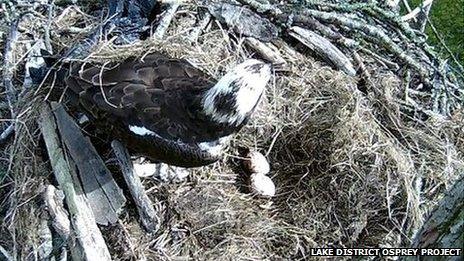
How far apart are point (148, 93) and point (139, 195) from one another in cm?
48

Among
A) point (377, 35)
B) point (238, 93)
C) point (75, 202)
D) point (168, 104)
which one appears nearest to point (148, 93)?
point (168, 104)

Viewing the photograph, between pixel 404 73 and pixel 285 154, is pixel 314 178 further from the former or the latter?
pixel 404 73

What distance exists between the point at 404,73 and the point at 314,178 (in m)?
0.89

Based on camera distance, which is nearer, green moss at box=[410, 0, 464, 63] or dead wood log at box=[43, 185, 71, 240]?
dead wood log at box=[43, 185, 71, 240]

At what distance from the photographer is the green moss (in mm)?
5820

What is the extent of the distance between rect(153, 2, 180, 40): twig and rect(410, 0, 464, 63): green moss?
2.53 metres

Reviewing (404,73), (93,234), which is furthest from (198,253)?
(404,73)

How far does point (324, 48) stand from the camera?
4.02 metres

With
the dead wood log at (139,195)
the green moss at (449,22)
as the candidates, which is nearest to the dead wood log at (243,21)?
the dead wood log at (139,195)

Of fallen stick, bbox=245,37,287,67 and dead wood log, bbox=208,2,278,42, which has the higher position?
dead wood log, bbox=208,2,278,42

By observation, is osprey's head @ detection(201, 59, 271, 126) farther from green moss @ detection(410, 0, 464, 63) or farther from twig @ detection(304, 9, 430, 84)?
green moss @ detection(410, 0, 464, 63)

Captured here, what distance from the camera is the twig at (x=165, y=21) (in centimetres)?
384

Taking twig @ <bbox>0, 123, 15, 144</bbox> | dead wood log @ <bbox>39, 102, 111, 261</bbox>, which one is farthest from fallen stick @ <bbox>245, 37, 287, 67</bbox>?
twig @ <bbox>0, 123, 15, 144</bbox>

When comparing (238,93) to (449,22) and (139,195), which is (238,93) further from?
(449,22)
